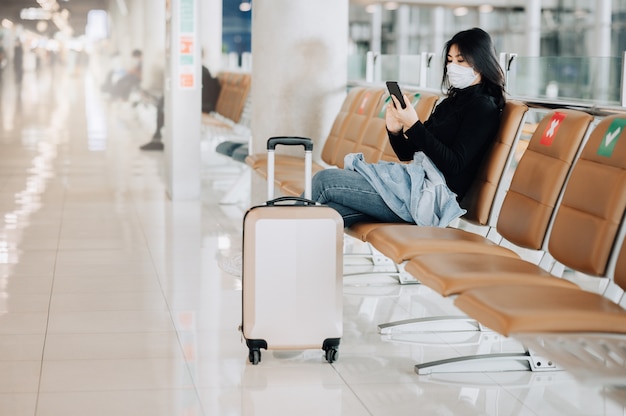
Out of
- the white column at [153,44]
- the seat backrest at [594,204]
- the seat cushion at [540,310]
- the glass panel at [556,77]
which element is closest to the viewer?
the seat cushion at [540,310]

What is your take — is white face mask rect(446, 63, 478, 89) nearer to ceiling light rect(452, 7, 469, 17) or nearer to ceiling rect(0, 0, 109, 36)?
ceiling light rect(452, 7, 469, 17)

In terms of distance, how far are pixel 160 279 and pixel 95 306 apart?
0.61 metres

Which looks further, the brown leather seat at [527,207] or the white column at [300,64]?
the white column at [300,64]

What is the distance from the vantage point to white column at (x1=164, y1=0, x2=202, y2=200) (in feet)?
24.6

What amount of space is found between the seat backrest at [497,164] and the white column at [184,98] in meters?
4.00

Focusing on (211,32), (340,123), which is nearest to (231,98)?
(340,123)

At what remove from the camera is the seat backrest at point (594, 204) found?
2904 millimetres

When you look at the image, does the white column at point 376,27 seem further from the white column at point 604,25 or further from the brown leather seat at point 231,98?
the brown leather seat at point 231,98

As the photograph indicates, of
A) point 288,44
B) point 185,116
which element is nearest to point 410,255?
point 288,44

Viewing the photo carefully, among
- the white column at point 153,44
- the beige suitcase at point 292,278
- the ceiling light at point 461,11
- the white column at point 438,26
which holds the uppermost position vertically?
the ceiling light at point 461,11

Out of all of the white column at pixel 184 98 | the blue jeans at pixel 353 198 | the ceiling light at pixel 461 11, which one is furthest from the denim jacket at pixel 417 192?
the ceiling light at pixel 461 11

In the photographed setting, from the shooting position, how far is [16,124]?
1608 cm

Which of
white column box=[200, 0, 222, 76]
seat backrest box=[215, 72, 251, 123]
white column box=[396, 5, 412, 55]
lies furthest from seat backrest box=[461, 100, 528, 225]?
white column box=[396, 5, 412, 55]

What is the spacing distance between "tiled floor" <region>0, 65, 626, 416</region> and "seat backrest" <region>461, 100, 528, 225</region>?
50 cm
